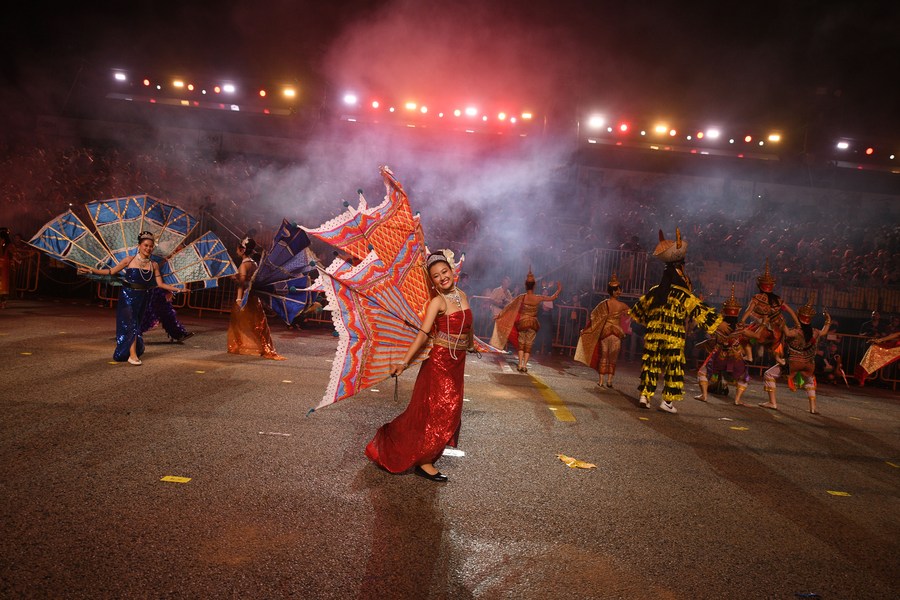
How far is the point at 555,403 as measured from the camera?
737 cm

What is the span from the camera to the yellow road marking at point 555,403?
21.6 feet

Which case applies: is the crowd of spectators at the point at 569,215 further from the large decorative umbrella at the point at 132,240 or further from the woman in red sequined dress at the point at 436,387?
the woman in red sequined dress at the point at 436,387

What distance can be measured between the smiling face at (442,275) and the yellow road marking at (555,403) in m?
3.08

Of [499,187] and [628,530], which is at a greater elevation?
[499,187]

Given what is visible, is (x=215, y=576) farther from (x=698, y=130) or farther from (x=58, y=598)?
(x=698, y=130)

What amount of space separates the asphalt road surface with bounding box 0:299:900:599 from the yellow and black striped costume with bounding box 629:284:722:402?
62cm

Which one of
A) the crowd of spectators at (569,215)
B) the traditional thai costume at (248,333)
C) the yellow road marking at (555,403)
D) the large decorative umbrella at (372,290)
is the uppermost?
the crowd of spectators at (569,215)

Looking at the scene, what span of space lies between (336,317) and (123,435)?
87.1 inches

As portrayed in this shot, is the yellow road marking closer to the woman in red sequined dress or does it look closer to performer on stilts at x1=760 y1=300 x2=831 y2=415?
the woman in red sequined dress

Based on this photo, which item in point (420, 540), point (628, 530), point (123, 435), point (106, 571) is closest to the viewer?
point (106, 571)

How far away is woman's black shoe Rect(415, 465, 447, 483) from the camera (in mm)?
4039

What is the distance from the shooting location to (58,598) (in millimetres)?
2244

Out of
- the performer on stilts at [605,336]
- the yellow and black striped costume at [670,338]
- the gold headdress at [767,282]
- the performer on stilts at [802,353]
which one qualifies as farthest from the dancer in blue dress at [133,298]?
the performer on stilts at [802,353]

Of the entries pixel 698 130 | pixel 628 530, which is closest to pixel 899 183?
pixel 698 130
